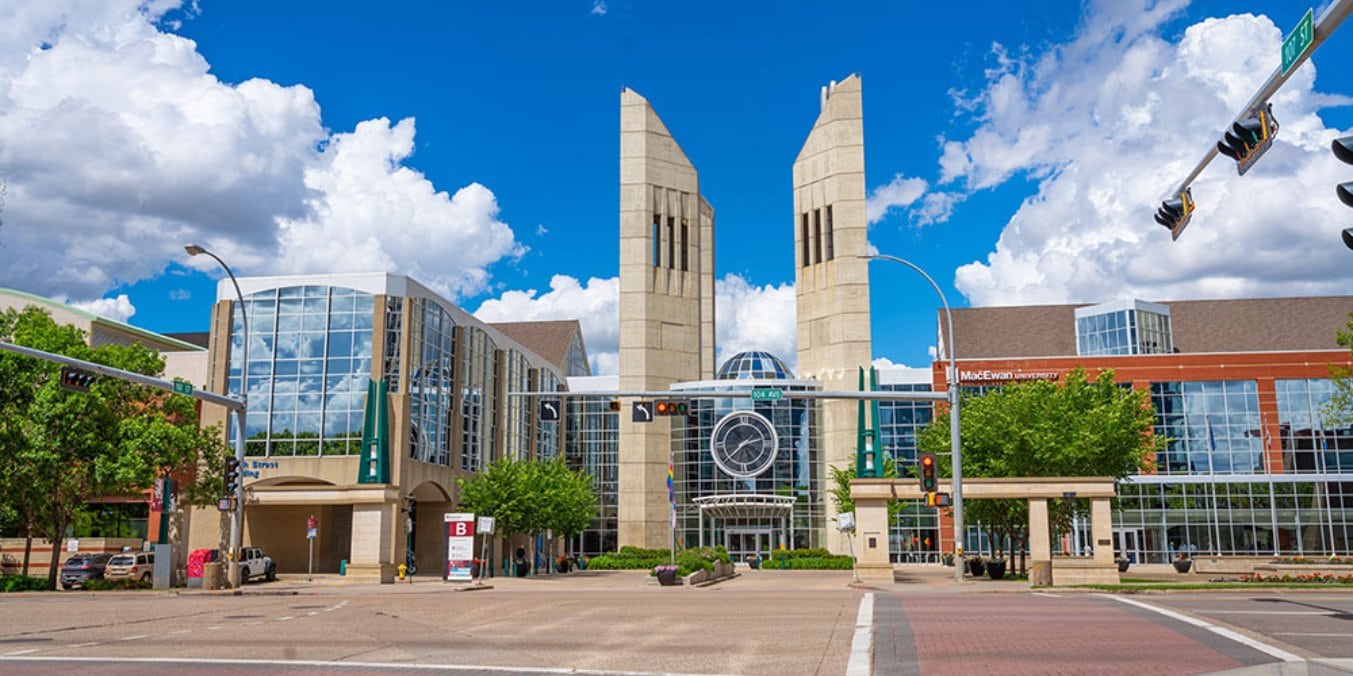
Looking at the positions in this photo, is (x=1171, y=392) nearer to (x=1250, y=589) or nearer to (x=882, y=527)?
(x=882, y=527)

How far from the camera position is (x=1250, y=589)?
27953 mm

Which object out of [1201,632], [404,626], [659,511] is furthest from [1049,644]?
[659,511]

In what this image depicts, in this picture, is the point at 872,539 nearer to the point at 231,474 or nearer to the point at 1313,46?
the point at 231,474

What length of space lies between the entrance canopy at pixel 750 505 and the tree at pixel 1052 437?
85.4 feet

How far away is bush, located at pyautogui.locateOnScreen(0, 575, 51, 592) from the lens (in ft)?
117

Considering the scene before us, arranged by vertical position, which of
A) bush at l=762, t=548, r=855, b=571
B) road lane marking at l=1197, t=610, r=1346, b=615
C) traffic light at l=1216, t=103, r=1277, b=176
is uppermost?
traffic light at l=1216, t=103, r=1277, b=176

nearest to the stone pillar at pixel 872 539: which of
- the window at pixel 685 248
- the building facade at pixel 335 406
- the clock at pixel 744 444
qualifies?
the building facade at pixel 335 406

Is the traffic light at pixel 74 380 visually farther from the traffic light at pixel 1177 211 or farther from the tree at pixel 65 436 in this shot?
the traffic light at pixel 1177 211

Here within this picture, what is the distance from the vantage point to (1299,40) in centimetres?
1220

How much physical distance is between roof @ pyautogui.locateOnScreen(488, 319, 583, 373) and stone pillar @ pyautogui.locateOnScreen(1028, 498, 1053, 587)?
56323 mm

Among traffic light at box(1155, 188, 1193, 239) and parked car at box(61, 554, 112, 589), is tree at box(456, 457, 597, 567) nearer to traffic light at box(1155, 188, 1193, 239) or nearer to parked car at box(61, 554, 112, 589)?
parked car at box(61, 554, 112, 589)

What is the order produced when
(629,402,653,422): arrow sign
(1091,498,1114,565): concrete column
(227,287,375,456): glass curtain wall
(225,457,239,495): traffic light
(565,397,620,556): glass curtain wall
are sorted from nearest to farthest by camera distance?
(225,457,239,495): traffic light < (629,402,653,422): arrow sign < (1091,498,1114,565): concrete column < (227,287,375,456): glass curtain wall < (565,397,620,556): glass curtain wall

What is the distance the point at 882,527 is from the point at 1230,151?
1018 inches

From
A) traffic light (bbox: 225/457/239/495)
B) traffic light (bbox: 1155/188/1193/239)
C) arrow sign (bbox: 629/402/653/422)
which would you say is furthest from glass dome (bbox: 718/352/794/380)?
traffic light (bbox: 1155/188/1193/239)
